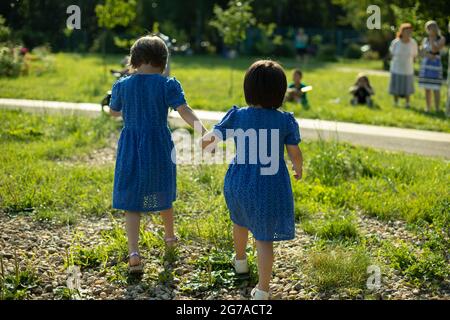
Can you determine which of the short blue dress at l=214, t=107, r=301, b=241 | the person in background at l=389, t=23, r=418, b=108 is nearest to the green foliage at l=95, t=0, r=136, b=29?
the person in background at l=389, t=23, r=418, b=108

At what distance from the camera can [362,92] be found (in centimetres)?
1175

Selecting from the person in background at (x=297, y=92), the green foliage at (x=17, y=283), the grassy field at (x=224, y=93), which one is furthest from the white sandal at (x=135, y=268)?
the person in background at (x=297, y=92)

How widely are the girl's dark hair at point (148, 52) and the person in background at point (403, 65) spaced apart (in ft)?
27.2

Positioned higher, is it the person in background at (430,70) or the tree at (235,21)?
the tree at (235,21)

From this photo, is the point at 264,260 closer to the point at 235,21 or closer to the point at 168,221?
the point at 168,221

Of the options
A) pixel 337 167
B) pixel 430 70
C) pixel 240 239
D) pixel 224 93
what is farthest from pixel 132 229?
pixel 224 93

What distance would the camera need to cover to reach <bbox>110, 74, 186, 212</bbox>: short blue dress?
3912mm

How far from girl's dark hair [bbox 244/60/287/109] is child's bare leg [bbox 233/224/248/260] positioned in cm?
82

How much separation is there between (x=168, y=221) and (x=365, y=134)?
5.01 metres

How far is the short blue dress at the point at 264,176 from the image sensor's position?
347 centimetres

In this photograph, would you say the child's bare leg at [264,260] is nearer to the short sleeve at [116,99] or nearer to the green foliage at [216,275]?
the green foliage at [216,275]
